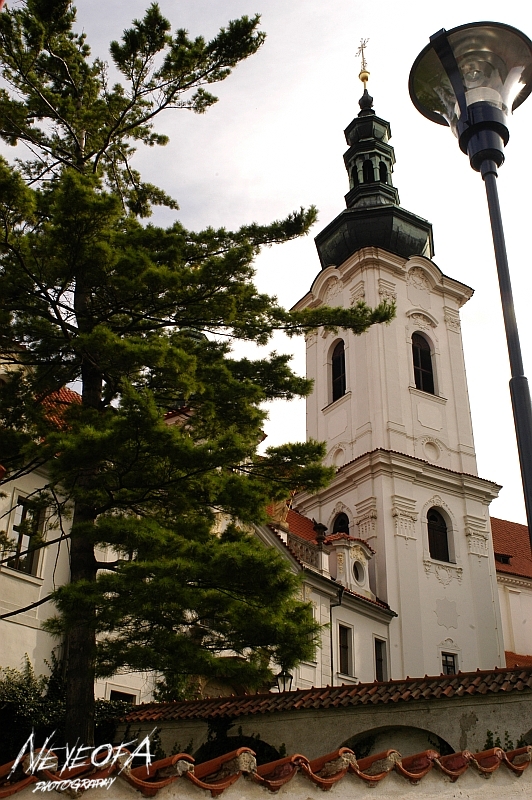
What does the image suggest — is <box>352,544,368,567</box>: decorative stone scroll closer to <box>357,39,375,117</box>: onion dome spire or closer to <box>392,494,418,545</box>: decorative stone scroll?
<box>392,494,418,545</box>: decorative stone scroll

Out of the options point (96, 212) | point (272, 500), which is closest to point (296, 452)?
point (272, 500)

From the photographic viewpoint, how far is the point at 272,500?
10.7 metres

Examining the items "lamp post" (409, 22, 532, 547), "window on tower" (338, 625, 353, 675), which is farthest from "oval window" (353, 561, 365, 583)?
"lamp post" (409, 22, 532, 547)

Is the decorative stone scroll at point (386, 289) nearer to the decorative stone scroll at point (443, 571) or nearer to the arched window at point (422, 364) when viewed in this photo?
the arched window at point (422, 364)

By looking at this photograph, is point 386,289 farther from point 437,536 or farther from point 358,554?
point 358,554

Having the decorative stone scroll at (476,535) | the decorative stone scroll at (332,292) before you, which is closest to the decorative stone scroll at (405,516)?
the decorative stone scroll at (476,535)

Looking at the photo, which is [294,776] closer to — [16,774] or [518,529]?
[16,774]

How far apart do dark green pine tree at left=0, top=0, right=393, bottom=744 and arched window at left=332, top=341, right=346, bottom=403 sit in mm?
19716

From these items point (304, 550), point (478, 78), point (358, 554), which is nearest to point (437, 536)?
point (358, 554)

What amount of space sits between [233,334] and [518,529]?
30197mm

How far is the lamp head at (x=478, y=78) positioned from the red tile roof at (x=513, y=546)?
99.6ft

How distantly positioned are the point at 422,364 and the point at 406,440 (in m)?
4.01

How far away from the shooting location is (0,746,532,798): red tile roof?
5668 millimetres

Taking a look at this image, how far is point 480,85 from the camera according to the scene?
649 centimetres
